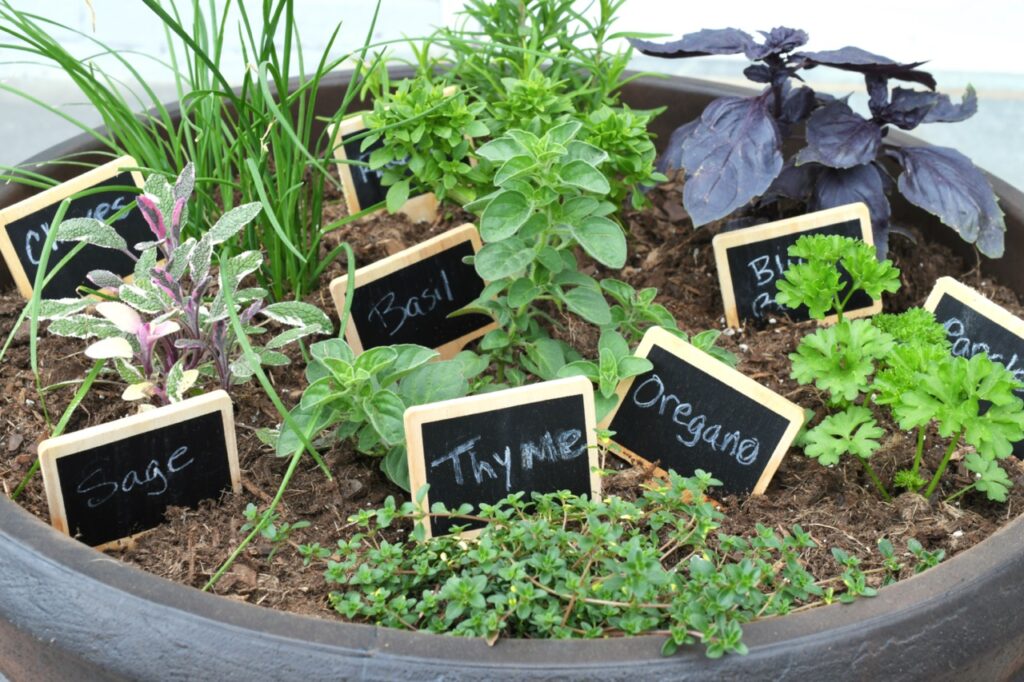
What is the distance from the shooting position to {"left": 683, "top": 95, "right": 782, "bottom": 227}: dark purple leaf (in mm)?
1374

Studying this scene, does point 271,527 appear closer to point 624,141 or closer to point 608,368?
point 608,368

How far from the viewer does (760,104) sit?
150cm

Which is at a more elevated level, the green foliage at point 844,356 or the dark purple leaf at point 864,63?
the dark purple leaf at point 864,63

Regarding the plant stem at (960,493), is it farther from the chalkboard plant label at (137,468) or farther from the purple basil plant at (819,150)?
the chalkboard plant label at (137,468)

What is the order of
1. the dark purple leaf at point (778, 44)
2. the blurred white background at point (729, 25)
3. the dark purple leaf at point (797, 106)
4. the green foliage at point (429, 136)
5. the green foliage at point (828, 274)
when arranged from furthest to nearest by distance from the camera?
the blurred white background at point (729, 25), the dark purple leaf at point (797, 106), the dark purple leaf at point (778, 44), the green foliage at point (429, 136), the green foliage at point (828, 274)

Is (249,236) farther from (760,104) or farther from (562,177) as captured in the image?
(760,104)

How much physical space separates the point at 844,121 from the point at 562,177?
0.56 meters

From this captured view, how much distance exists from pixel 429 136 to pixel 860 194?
59 cm

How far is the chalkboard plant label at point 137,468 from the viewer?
40.4 inches

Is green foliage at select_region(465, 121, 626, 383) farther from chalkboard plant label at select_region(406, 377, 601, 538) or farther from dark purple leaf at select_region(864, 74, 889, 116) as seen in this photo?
dark purple leaf at select_region(864, 74, 889, 116)

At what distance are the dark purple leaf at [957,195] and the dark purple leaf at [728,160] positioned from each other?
0.19 meters

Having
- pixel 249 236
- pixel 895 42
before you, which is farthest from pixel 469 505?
pixel 895 42

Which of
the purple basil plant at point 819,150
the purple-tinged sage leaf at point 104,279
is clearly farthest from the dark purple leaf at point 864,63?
the purple-tinged sage leaf at point 104,279

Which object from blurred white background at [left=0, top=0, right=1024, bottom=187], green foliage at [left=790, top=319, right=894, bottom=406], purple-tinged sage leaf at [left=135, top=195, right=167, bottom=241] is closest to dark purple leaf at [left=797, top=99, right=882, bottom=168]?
green foliage at [left=790, top=319, right=894, bottom=406]
